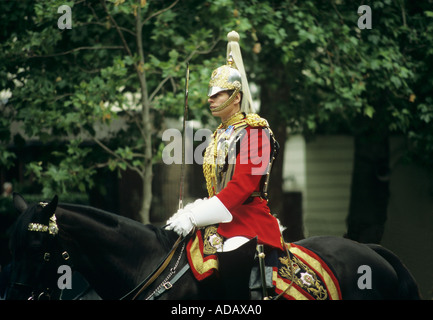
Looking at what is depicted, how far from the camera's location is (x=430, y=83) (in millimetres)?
8609

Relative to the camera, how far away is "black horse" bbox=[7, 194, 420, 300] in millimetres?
3566

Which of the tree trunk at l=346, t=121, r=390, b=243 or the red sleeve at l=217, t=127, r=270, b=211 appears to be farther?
the tree trunk at l=346, t=121, r=390, b=243

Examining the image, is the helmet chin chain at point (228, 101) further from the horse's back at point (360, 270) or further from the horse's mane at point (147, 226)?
the horse's back at point (360, 270)

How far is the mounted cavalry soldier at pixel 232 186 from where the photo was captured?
3.89 m

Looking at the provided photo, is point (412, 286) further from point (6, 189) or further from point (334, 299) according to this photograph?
point (6, 189)

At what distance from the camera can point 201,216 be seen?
3889 mm

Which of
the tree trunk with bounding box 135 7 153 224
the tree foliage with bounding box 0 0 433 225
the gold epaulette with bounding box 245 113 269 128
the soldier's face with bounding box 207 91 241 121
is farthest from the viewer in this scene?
the tree trunk with bounding box 135 7 153 224

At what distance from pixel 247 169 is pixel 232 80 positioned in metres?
0.65

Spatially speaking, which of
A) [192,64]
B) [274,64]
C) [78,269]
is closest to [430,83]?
[274,64]

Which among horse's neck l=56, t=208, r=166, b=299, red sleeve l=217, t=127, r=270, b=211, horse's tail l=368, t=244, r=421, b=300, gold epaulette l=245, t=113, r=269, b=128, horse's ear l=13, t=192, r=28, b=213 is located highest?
gold epaulette l=245, t=113, r=269, b=128

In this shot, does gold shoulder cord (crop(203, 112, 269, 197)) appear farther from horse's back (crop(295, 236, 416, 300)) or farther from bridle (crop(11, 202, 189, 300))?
horse's back (crop(295, 236, 416, 300))

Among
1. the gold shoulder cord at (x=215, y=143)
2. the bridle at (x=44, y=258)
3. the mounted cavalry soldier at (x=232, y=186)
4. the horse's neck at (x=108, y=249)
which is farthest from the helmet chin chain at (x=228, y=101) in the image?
the bridle at (x=44, y=258)

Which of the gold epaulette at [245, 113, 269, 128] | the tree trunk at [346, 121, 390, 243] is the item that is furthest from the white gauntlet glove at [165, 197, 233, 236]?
the tree trunk at [346, 121, 390, 243]

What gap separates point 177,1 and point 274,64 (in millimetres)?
2557
